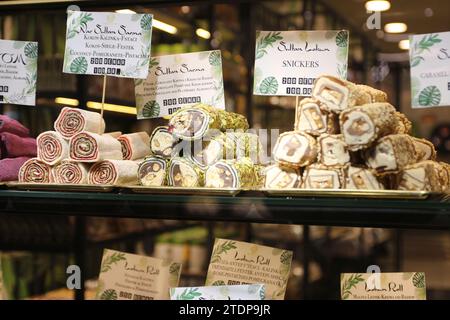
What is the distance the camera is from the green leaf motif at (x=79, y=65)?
1.51 metres

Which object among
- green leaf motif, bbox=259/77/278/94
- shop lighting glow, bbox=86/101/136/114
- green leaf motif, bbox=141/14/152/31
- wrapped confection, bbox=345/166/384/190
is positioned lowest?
wrapped confection, bbox=345/166/384/190

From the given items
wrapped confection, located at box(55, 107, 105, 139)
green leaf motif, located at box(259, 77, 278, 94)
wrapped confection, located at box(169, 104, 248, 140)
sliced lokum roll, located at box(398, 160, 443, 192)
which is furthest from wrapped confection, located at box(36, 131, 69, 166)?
sliced lokum roll, located at box(398, 160, 443, 192)

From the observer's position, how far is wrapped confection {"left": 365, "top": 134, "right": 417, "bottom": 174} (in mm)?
1172

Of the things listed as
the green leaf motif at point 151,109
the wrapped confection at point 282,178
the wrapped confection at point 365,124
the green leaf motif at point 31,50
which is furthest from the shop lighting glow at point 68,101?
the wrapped confection at point 365,124

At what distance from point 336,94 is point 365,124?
0.10 metres

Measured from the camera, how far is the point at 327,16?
2.20 meters

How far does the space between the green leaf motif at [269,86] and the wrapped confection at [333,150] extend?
9.3 inches

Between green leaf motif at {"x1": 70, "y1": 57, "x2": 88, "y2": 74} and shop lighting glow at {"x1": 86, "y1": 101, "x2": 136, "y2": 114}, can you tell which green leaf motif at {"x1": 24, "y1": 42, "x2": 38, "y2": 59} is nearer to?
green leaf motif at {"x1": 70, "y1": 57, "x2": 88, "y2": 74}

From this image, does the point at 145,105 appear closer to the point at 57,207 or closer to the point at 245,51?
the point at 57,207

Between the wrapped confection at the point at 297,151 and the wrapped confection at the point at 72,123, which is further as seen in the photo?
the wrapped confection at the point at 72,123

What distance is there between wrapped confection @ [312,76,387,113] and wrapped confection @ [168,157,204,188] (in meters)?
0.29

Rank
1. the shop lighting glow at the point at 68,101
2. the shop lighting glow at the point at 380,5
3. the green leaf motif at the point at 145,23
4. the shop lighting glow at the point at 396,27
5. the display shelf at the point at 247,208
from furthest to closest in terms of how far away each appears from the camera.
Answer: the shop lighting glow at the point at 68,101 → the shop lighting glow at the point at 396,27 → the shop lighting glow at the point at 380,5 → the green leaf motif at the point at 145,23 → the display shelf at the point at 247,208

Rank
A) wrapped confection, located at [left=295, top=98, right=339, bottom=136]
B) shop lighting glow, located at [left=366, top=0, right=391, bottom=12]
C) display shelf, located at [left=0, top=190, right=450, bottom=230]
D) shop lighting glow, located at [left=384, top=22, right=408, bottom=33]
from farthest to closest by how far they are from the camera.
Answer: shop lighting glow, located at [left=384, top=22, right=408, bottom=33] → shop lighting glow, located at [left=366, top=0, right=391, bottom=12] → wrapped confection, located at [left=295, top=98, right=339, bottom=136] → display shelf, located at [left=0, top=190, right=450, bottom=230]

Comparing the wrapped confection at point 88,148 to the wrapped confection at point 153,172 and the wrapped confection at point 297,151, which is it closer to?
the wrapped confection at point 153,172
